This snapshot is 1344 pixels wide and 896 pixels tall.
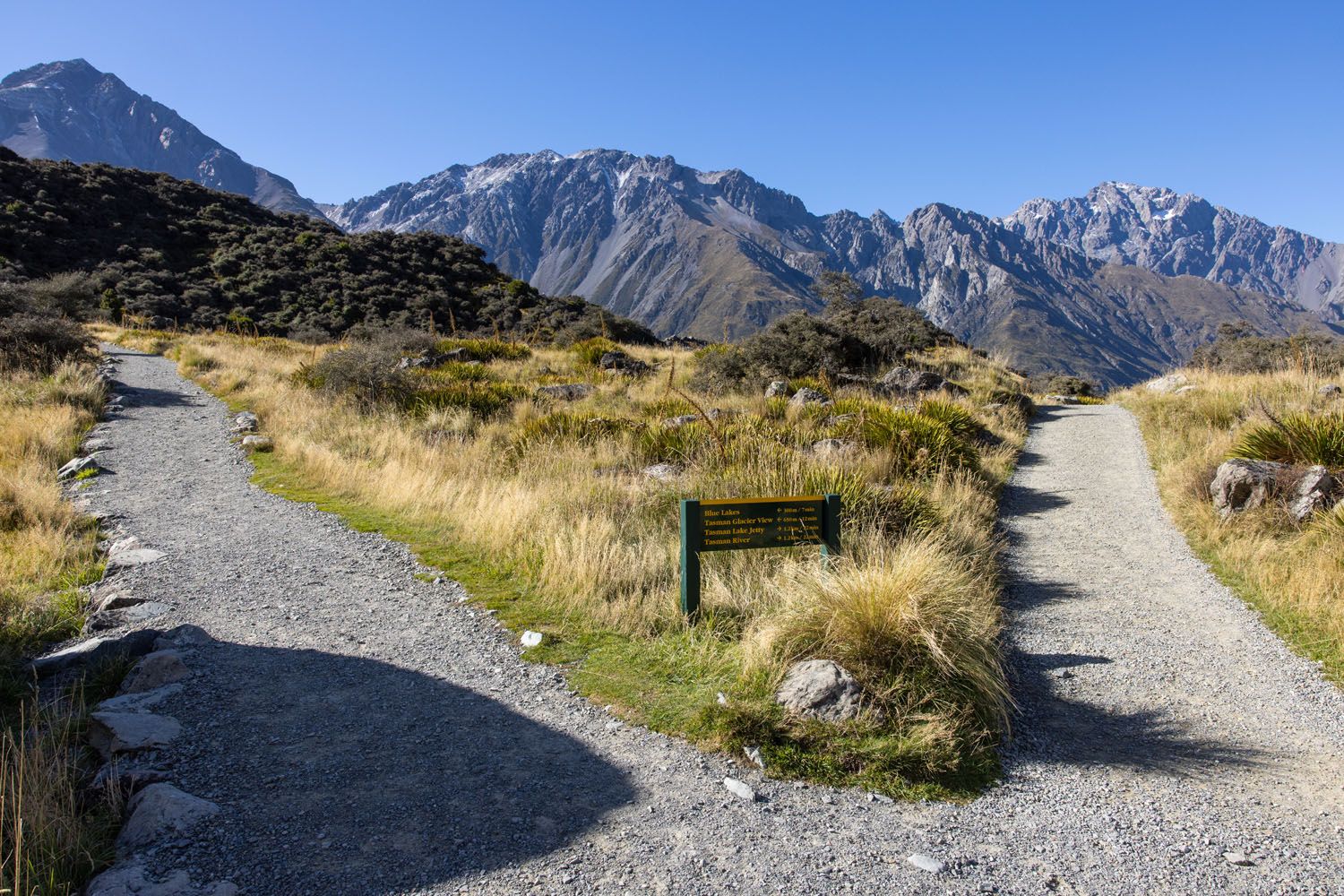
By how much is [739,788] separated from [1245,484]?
7522 mm

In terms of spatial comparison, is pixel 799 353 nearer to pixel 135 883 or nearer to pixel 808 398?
pixel 808 398

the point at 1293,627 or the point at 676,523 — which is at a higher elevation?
the point at 676,523

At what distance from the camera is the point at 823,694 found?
4.19 meters

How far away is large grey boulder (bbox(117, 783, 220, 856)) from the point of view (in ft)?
9.63

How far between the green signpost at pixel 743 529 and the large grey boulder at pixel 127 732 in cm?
318

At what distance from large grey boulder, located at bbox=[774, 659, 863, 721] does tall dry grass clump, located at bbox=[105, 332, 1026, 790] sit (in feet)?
0.45

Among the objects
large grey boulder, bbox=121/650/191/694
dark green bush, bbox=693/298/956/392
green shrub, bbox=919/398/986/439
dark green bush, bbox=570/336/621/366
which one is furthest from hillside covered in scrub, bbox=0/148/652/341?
large grey boulder, bbox=121/650/191/694

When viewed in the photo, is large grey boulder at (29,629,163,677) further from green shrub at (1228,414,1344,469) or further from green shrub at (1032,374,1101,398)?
green shrub at (1032,374,1101,398)

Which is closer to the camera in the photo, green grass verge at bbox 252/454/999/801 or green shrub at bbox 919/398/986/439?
green grass verge at bbox 252/454/999/801

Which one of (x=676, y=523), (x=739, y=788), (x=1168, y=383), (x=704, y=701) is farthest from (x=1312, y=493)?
(x=1168, y=383)

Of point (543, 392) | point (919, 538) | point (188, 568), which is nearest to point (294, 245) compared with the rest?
point (543, 392)

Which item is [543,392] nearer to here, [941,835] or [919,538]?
[919,538]

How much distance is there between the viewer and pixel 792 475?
797 centimetres

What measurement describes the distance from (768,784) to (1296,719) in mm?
3427
